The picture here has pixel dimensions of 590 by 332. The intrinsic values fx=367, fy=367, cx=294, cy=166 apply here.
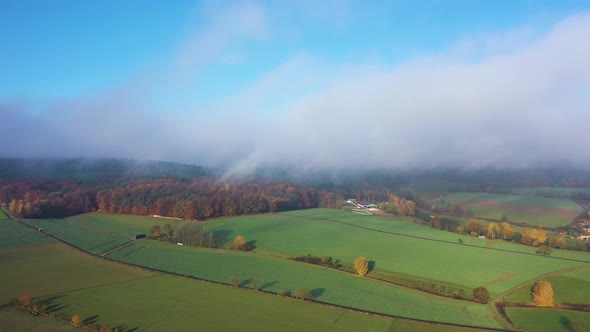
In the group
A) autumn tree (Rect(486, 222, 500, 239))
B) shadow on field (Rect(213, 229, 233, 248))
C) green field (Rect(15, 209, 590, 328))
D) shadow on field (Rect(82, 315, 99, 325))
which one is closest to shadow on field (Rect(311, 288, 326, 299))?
green field (Rect(15, 209, 590, 328))

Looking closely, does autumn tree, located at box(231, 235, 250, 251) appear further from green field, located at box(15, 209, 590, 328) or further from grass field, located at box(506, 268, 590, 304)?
grass field, located at box(506, 268, 590, 304)

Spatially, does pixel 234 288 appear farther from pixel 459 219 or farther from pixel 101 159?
pixel 101 159

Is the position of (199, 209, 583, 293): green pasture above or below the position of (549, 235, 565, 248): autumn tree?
below

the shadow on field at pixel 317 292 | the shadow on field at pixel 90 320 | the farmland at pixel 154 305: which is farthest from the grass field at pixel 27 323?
the shadow on field at pixel 317 292

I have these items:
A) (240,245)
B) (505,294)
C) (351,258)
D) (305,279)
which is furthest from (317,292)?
(240,245)

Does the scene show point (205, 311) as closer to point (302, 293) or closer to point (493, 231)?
point (302, 293)

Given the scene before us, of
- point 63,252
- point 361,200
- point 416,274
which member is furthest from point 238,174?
point 416,274
